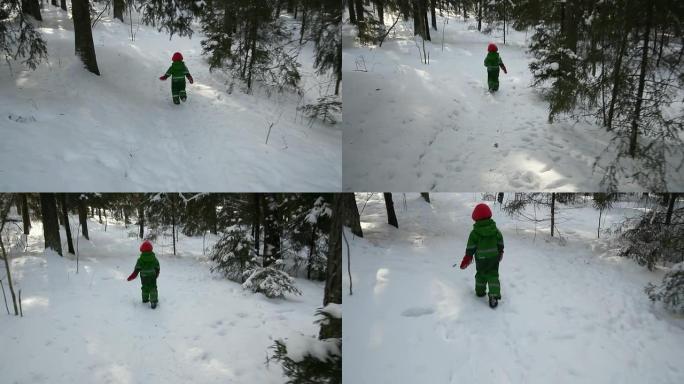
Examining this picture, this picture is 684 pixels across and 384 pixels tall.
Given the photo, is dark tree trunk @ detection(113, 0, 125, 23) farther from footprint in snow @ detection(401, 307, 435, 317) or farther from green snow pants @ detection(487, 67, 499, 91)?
footprint in snow @ detection(401, 307, 435, 317)

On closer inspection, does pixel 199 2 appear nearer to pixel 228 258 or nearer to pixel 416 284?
pixel 228 258

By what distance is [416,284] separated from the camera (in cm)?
351

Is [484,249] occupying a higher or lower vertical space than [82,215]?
lower

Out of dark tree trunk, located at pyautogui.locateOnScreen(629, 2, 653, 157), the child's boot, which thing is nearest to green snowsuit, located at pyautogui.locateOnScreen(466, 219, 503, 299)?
the child's boot

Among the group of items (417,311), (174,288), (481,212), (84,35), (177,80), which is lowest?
(174,288)

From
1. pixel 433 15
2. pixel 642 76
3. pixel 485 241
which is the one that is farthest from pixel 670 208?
pixel 433 15

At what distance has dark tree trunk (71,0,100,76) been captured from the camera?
4.28 metres

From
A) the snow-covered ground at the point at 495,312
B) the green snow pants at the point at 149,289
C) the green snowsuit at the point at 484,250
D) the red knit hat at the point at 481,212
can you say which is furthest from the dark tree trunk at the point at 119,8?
the green snowsuit at the point at 484,250

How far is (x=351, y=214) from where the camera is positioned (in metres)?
3.64

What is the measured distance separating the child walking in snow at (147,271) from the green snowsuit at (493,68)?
3.52 metres

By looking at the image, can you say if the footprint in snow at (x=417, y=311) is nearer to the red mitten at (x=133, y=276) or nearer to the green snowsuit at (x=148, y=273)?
the green snowsuit at (x=148, y=273)

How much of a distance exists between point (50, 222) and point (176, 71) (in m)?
2.05

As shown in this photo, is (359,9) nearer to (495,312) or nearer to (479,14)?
(479,14)

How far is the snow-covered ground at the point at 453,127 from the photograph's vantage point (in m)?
3.12
